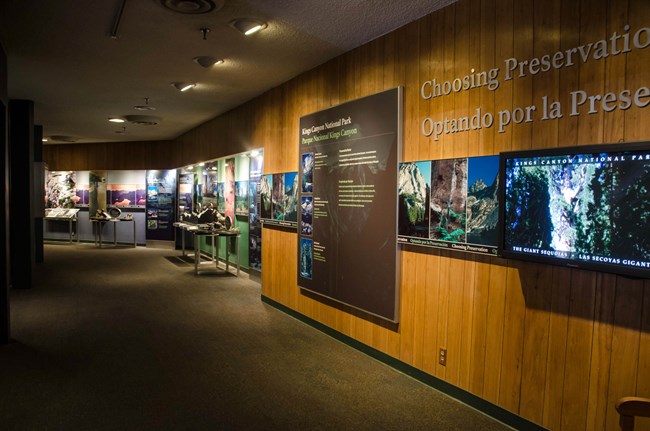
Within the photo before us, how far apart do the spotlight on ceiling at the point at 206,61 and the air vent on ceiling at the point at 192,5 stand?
1377 millimetres

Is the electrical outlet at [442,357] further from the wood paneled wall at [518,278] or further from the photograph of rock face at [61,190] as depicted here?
the photograph of rock face at [61,190]

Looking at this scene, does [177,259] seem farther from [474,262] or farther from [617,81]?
[617,81]

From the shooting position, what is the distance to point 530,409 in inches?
119

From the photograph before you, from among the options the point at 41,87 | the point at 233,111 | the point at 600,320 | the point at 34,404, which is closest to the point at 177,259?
the point at 233,111

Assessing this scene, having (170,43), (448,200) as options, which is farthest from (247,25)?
(448,200)

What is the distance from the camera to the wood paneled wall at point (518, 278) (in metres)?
2.55

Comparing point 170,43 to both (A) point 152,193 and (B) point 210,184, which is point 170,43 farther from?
(A) point 152,193

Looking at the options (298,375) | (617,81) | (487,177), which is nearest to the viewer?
(617,81)

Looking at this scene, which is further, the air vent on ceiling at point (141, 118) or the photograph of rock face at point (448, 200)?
the air vent on ceiling at point (141, 118)

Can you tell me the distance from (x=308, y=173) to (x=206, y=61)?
1.82 meters

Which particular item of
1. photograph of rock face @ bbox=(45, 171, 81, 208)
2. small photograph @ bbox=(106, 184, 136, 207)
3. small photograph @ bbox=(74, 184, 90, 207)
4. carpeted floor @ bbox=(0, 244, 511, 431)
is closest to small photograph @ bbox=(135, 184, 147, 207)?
small photograph @ bbox=(106, 184, 136, 207)

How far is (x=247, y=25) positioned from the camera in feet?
13.9

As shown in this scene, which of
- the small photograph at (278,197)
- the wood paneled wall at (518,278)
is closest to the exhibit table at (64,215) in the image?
the small photograph at (278,197)

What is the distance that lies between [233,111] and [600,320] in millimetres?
7135
